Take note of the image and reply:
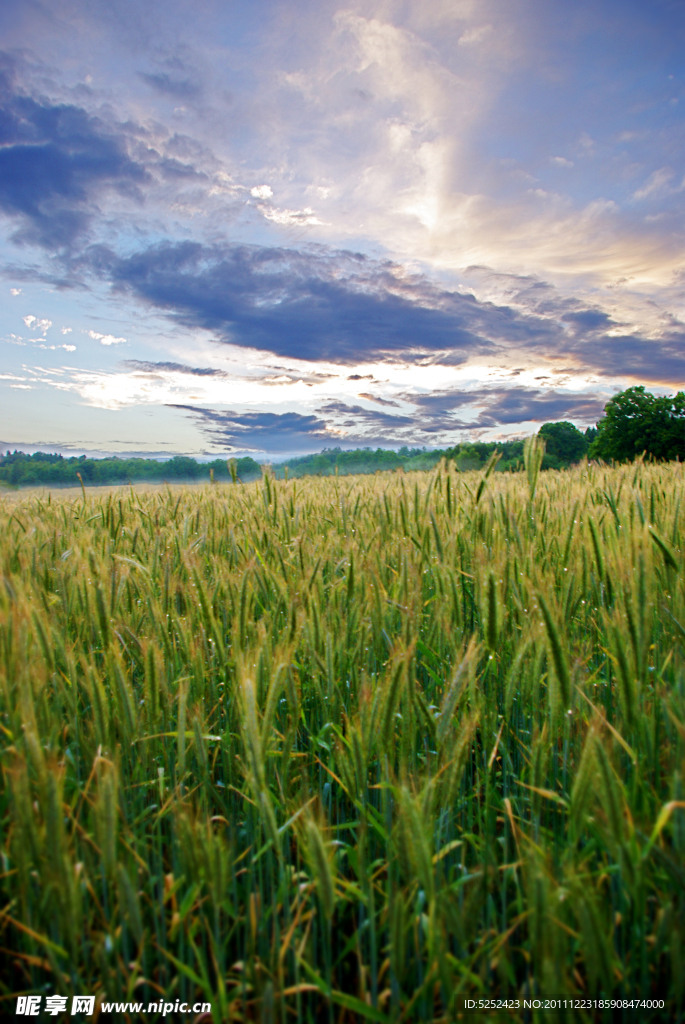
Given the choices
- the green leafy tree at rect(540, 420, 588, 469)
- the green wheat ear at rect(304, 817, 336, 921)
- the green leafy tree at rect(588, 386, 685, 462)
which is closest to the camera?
the green wheat ear at rect(304, 817, 336, 921)

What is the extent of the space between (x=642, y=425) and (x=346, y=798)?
3137cm

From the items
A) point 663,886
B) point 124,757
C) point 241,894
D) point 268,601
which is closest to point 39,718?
point 124,757

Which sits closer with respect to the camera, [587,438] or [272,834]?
[272,834]

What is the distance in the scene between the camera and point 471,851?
1147 millimetres

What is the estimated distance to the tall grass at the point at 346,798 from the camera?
696 millimetres

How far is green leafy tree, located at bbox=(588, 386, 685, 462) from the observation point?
26297 millimetres

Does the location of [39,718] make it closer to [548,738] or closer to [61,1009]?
[61,1009]

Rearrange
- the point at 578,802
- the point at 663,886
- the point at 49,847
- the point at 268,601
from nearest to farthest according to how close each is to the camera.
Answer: the point at 49,847
the point at 578,802
the point at 663,886
the point at 268,601

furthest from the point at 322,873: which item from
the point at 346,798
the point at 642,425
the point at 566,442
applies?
the point at 566,442

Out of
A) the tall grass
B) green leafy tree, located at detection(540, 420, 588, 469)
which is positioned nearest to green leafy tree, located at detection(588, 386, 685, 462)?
green leafy tree, located at detection(540, 420, 588, 469)

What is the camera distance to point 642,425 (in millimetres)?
27281

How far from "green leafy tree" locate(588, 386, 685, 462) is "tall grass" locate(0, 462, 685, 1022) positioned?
95.9 ft

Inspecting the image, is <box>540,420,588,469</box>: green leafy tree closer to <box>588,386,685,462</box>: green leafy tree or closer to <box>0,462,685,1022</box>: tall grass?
<box>588,386,685,462</box>: green leafy tree

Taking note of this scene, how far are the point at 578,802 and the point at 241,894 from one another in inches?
27.8
